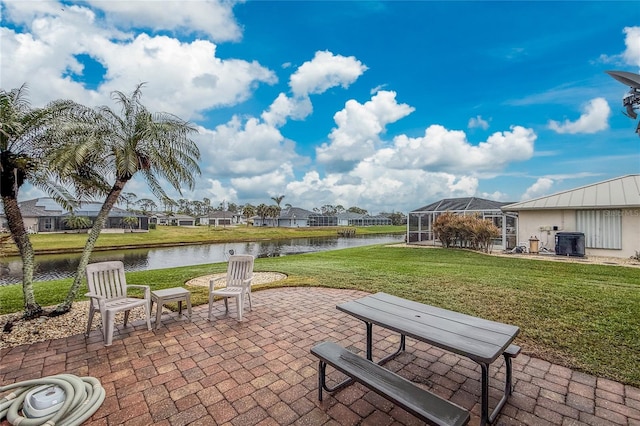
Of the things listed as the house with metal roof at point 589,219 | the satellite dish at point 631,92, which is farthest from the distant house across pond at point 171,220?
the satellite dish at point 631,92

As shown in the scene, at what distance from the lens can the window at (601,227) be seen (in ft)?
37.7

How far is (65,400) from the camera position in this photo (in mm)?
2307

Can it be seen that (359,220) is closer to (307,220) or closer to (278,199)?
(307,220)

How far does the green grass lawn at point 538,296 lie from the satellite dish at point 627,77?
106 inches

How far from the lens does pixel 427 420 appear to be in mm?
1640

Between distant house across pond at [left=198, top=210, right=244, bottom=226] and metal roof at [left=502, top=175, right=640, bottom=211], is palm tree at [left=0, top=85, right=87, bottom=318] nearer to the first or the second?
metal roof at [left=502, top=175, right=640, bottom=211]

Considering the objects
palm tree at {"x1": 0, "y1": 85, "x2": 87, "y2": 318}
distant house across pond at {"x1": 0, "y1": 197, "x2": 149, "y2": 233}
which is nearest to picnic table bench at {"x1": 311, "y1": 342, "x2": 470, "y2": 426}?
palm tree at {"x1": 0, "y1": 85, "x2": 87, "y2": 318}

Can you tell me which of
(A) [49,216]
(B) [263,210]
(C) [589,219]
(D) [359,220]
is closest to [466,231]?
(C) [589,219]

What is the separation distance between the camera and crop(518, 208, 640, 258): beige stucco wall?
1119 centimetres

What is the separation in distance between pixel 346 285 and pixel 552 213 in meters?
11.9

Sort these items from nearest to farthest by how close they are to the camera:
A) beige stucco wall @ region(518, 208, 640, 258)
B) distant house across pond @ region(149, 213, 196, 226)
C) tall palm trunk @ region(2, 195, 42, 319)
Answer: tall palm trunk @ region(2, 195, 42, 319), beige stucco wall @ region(518, 208, 640, 258), distant house across pond @ region(149, 213, 196, 226)

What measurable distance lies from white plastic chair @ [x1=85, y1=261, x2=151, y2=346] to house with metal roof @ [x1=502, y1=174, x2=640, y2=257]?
1512 cm

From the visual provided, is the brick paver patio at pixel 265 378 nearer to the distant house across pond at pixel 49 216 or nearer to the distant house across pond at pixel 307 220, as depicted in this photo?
the distant house across pond at pixel 49 216

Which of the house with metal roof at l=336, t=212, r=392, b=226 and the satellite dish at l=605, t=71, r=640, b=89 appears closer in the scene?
the satellite dish at l=605, t=71, r=640, b=89
